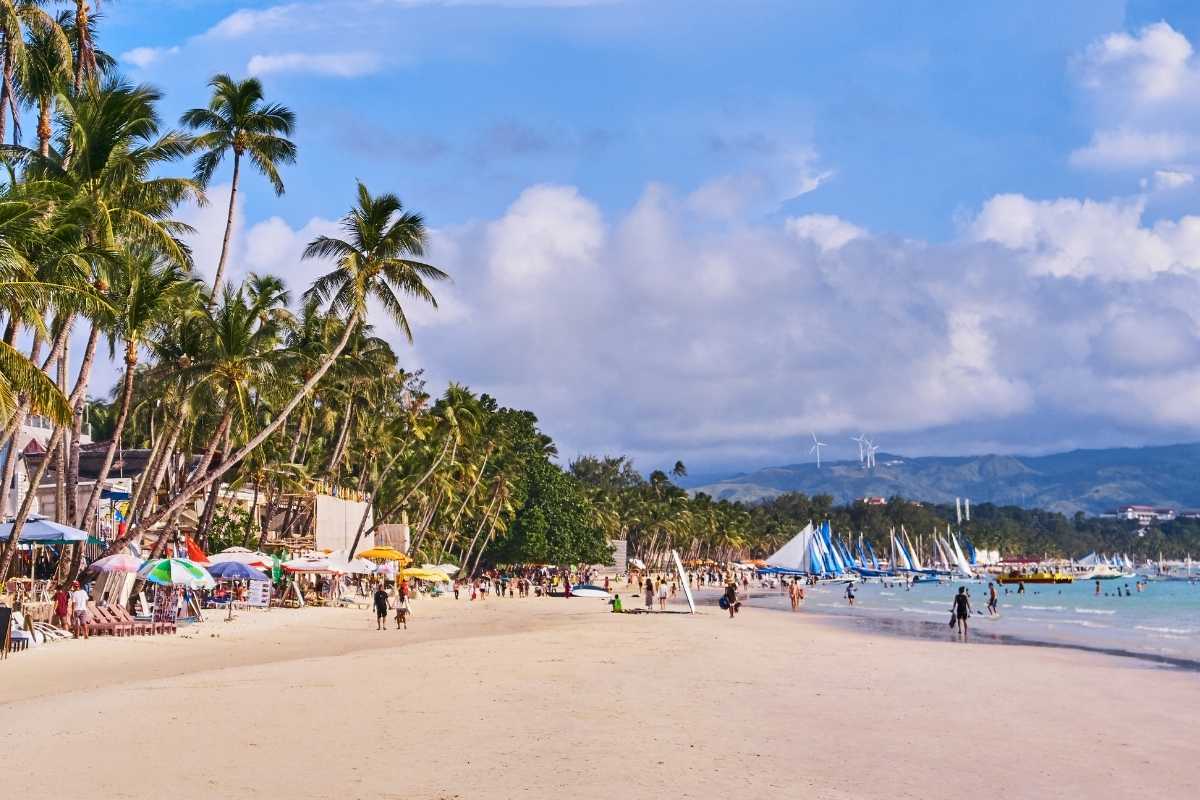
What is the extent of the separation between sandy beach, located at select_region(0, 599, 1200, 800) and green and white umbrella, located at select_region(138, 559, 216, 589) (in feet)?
6.55

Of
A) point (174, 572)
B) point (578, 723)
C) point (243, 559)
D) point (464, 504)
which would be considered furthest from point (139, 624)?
point (464, 504)

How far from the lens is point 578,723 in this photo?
1477cm

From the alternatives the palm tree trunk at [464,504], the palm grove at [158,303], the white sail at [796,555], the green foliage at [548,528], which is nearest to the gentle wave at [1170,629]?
the palm grove at [158,303]

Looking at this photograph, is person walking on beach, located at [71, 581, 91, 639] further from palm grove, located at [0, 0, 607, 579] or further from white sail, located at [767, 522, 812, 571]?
white sail, located at [767, 522, 812, 571]

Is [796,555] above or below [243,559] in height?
above

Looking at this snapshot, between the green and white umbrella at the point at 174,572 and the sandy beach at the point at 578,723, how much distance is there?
78.6 inches

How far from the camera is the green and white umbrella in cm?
2958

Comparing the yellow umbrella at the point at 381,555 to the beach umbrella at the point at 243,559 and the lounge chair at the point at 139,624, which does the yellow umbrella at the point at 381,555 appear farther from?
the lounge chair at the point at 139,624

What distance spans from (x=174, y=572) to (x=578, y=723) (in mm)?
19022

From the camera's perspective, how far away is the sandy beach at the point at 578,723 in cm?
1112

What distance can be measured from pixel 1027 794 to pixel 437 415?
200 ft

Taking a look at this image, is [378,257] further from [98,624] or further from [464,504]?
[464,504]

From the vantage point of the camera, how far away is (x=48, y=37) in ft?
92.9

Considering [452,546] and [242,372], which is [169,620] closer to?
[242,372]
